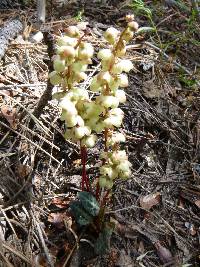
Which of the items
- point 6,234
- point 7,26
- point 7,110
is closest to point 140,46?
point 7,26

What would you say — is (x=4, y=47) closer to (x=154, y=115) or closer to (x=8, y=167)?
(x=8, y=167)

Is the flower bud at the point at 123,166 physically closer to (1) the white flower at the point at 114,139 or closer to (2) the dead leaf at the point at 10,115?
(1) the white flower at the point at 114,139

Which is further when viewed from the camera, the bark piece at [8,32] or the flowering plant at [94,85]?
the bark piece at [8,32]

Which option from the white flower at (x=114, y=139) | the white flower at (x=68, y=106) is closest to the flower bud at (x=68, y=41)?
the white flower at (x=68, y=106)

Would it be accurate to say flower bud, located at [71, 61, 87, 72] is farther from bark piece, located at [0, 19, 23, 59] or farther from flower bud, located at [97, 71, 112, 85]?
bark piece, located at [0, 19, 23, 59]

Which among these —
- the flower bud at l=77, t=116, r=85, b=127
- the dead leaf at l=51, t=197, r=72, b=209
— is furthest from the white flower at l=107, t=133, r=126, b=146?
the dead leaf at l=51, t=197, r=72, b=209

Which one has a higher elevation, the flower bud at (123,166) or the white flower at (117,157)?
the white flower at (117,157)

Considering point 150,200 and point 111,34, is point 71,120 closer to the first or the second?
point 111,34
